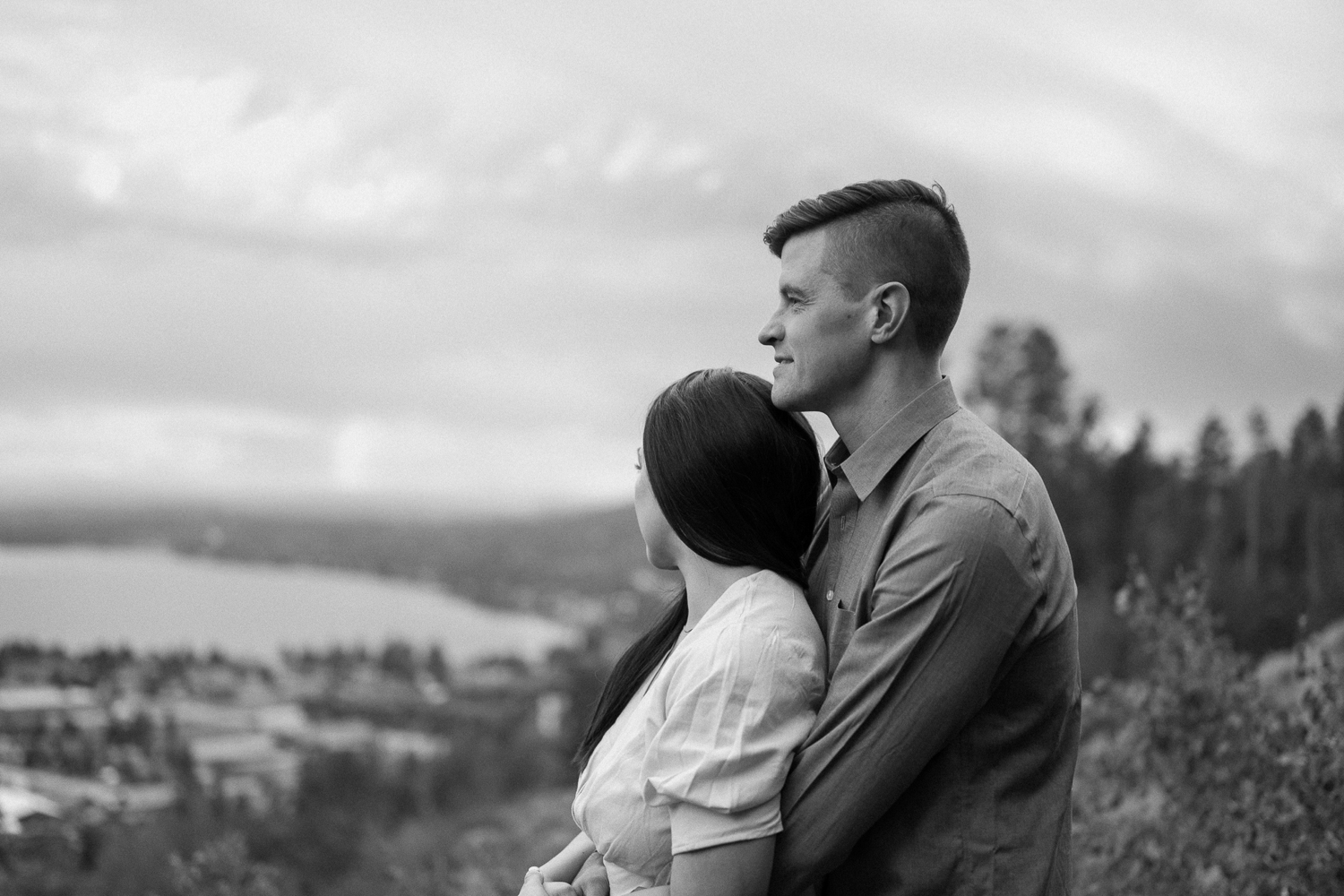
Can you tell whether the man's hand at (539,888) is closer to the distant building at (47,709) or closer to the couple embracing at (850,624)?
the couple embracing at (850,624)

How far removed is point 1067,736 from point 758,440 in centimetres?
88

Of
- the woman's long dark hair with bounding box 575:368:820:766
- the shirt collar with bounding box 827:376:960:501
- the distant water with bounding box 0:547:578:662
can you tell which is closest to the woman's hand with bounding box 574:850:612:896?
the woman's long dark hair with bounding box 575:368:820:766

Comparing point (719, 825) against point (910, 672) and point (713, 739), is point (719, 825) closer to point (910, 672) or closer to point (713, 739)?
point (713, 739)

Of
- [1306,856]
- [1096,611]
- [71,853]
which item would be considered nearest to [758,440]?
[1306,856]

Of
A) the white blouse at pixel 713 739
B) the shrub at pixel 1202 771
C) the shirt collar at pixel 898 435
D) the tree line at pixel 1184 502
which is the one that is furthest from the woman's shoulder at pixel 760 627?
the tree line at pixel 1184 502

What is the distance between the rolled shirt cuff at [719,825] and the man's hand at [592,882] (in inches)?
17.9

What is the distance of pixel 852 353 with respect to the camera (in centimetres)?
259

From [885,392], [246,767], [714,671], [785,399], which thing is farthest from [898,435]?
[246,767]

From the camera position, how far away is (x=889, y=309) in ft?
8.34

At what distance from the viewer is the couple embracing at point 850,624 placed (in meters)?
2.26

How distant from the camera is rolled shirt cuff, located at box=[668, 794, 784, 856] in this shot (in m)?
2.28

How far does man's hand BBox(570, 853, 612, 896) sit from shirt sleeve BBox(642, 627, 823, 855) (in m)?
0.40

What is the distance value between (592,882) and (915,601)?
A: 105 cm

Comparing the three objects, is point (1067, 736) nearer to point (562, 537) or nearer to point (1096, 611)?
point (1096, 611)
